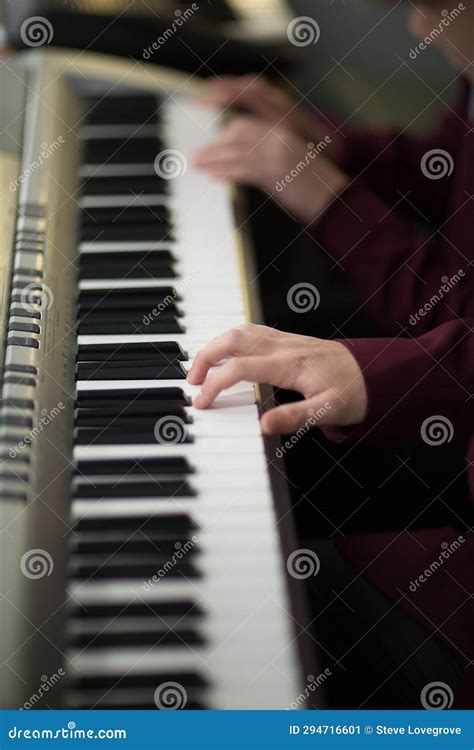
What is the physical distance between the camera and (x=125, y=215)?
1.08 m

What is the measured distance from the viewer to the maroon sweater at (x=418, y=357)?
0.84 m

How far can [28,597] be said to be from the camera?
698 millimetres

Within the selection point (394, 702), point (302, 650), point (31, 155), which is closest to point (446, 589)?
point (394, 702)

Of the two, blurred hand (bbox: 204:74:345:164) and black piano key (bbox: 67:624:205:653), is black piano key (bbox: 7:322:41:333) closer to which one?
black piano key (bbox: 67:624:205:653)

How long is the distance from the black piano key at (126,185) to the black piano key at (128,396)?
359 mm

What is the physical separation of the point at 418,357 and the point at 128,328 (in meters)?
0.30

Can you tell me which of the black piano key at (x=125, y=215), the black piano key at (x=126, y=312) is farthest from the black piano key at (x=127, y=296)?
the black piano key at (x=125, y=215)

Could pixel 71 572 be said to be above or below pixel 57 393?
below

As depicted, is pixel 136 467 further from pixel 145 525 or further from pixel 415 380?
pixel 415 380

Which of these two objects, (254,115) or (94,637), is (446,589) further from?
(254,115)

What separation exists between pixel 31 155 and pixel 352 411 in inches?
20.5

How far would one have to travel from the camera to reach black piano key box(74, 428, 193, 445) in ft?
2.63
